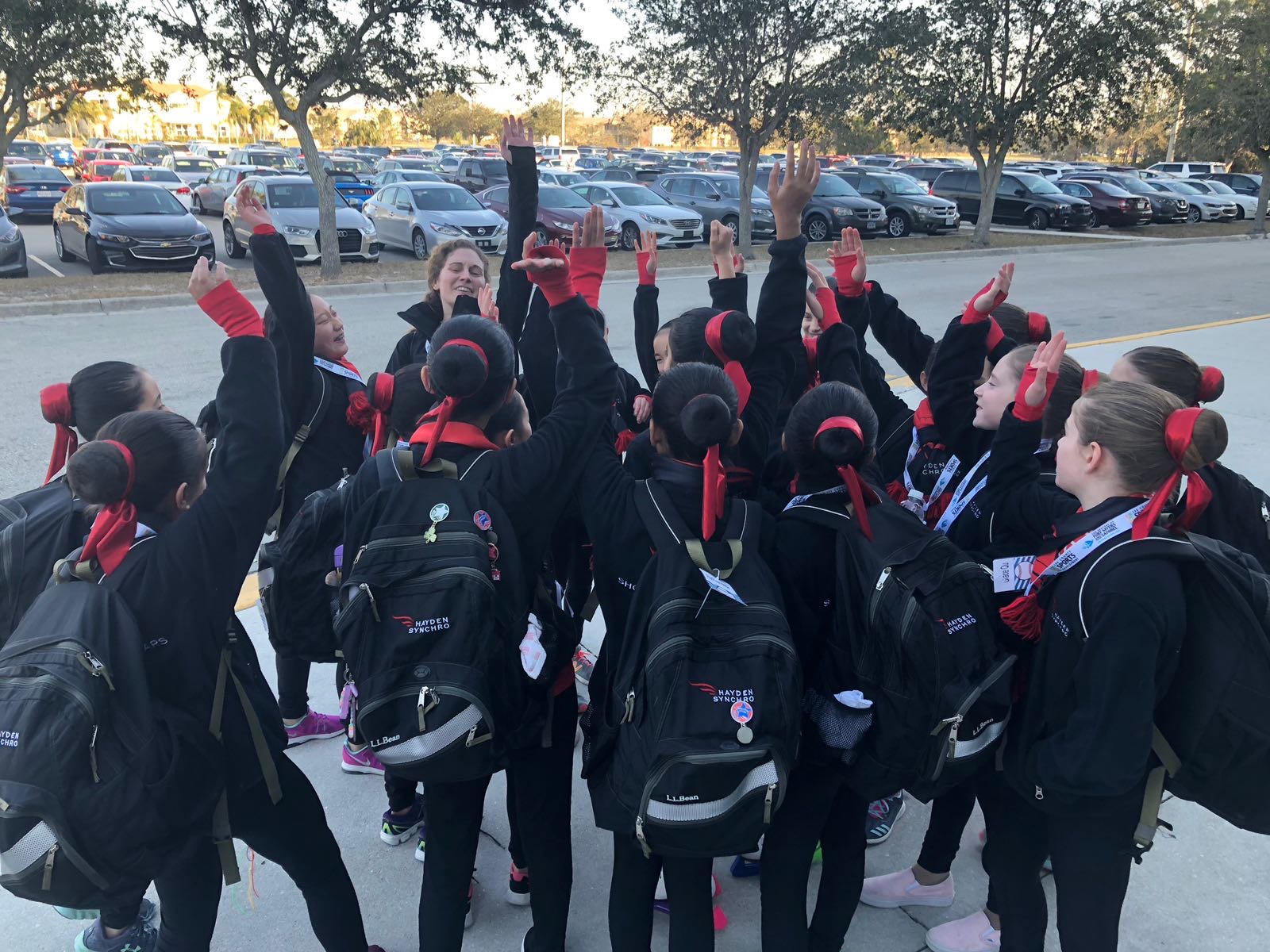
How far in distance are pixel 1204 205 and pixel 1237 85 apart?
5277 millimetres

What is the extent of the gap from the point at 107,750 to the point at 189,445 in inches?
25.6

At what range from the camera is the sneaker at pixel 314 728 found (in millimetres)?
3533

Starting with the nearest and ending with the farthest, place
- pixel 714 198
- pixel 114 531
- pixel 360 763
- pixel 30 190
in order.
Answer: pixel 114 531 < pixel 360 763 < pixel 714 198 < pixel 30 190

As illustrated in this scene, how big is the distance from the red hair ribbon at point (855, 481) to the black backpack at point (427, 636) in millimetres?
810

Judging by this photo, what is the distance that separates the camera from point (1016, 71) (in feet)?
66.2

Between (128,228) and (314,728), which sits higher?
(128,228)

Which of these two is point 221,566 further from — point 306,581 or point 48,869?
point 48,869

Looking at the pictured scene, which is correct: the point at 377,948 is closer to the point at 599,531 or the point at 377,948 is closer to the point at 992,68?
the point at 599,531

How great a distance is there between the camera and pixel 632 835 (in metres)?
2.08

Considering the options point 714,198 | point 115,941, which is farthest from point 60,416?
point 714,198

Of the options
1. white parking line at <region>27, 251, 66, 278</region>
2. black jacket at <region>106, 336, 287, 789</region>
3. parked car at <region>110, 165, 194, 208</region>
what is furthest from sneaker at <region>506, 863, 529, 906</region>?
parked car at <region>110, 165, 194, 208</region>

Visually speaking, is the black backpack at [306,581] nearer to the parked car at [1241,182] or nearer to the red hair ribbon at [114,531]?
the red hair ribbon at [114,531]

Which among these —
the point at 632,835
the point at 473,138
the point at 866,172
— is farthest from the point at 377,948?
the point at 473,138

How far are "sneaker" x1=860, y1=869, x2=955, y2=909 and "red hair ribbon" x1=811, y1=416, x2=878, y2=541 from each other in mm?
1373
